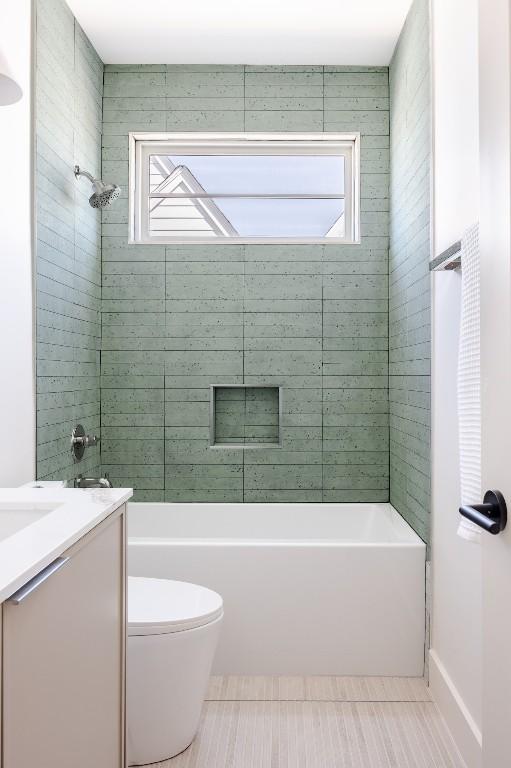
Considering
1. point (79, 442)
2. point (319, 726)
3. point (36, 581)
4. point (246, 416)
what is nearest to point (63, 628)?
point (36, 581)

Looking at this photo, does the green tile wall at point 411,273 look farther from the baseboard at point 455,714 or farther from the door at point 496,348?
the door at point 496,348

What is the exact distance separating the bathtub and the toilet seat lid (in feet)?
1.36

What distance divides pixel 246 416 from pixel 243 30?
1884 mm

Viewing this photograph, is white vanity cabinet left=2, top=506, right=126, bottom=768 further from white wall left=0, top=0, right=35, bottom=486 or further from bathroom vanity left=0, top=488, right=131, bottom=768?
white wall left=0, top=0, right=35, bottom=486

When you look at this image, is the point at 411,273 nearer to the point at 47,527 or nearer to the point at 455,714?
the point at 455,714

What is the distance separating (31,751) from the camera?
98 cm

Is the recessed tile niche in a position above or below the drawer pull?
above

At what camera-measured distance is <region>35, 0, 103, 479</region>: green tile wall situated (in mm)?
2471

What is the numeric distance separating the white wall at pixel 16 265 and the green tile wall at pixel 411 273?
1521mm

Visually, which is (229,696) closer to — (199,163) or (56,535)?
(56,535)

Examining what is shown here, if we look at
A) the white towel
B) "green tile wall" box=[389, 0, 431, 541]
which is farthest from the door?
"green tile wall" box=[389, 0, 431, 541]

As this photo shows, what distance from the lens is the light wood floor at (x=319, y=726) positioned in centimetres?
195

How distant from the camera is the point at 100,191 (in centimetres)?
281

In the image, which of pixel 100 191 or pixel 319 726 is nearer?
pixel 319 726
